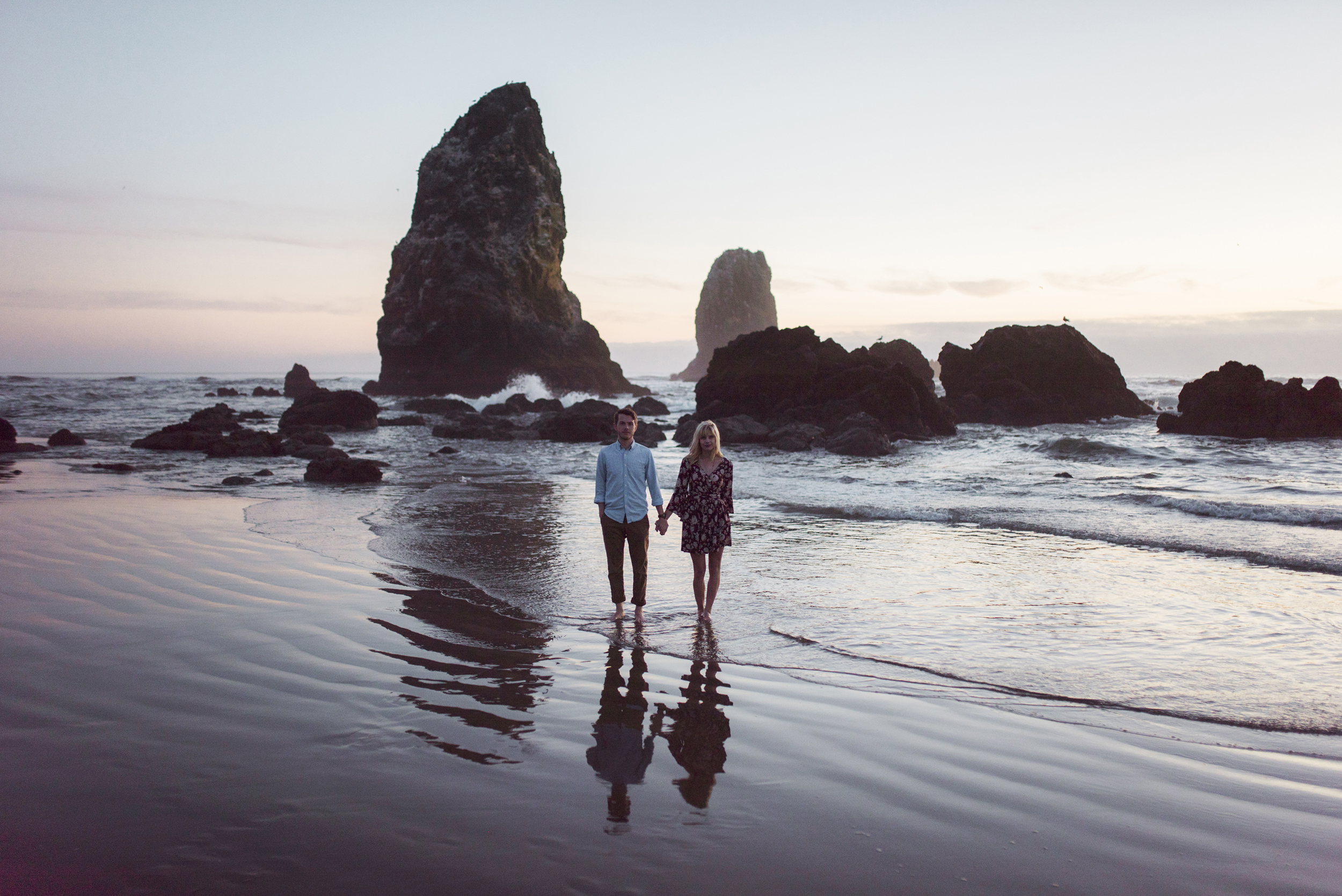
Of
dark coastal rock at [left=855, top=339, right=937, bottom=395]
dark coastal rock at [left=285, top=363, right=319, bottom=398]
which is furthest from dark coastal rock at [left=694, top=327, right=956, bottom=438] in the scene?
dark coastal rock at [left=285, top=363, right=319, bottom=398]

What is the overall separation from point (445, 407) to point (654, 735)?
1527 inches

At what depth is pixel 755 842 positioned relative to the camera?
2.88 meters

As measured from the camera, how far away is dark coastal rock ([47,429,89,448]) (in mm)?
21391

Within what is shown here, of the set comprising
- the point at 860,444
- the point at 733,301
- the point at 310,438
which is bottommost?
the point at 310,438

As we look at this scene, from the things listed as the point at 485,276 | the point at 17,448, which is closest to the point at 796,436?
the point at 17,448

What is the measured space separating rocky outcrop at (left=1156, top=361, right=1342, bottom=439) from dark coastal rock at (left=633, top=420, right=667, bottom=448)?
1817cm

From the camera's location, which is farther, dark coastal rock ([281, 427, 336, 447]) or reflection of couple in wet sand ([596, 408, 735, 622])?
dark coastal rock ([281, 427, 336, 447])

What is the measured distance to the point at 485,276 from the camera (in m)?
63.9

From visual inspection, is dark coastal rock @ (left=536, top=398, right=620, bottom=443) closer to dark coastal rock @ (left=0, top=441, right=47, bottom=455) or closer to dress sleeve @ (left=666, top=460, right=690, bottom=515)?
dark coastal rock @ (left=0, top=441, right=47, bottom=455)

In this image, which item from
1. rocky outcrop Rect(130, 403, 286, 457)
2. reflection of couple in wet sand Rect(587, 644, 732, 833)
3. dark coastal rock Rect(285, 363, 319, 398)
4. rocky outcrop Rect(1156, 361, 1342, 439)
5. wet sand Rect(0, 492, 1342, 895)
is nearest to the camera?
wet sand Rect(0, 492, 1342, 895)

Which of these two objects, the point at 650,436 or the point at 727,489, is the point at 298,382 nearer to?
the point at 650,436

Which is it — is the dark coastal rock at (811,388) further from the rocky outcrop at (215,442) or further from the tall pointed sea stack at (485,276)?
the tall pointed sea stack at (485,276)

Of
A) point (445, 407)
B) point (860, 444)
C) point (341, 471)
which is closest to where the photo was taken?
point (341, 471)

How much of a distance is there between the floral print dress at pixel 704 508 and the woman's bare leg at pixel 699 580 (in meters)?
0.06
